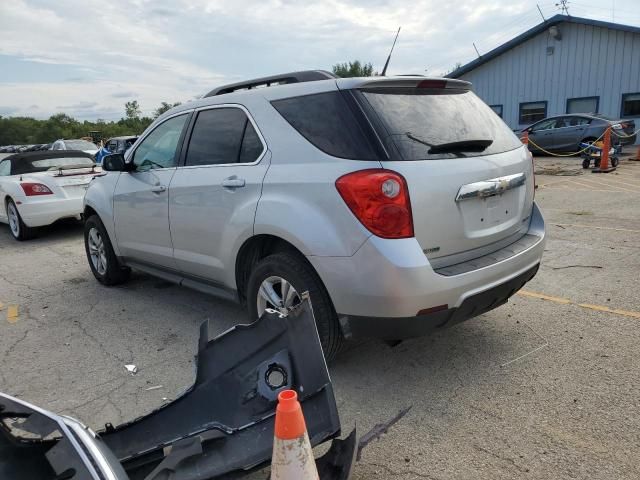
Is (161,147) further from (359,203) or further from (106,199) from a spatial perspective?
(359,203)

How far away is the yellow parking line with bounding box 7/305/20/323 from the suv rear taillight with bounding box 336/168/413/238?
3736 millimetres

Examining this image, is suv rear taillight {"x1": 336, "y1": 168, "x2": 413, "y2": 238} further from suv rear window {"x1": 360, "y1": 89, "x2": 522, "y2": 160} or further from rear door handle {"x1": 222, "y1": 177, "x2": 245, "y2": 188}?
rear door handle {"x1": 222, "y1": 177, "x2": 245, "y2": 188}

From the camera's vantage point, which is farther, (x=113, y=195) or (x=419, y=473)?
(x=113, y=195)

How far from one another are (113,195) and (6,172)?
530 centimetres

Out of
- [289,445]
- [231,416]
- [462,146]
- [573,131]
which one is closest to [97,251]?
[231,416]

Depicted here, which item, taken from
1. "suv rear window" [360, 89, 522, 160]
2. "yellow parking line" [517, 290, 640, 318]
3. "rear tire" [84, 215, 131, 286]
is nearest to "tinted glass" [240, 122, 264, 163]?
"suv rear window" [360, 89, 522, 160]

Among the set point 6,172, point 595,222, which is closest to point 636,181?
point 595,222

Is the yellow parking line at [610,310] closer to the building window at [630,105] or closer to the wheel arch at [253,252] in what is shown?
the wheel arch at [253,252]

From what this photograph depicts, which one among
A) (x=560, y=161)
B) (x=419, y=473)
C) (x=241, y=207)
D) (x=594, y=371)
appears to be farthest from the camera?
(x=560, y=161)

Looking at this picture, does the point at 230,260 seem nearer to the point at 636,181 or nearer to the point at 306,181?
the point at 306,181

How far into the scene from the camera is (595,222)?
759cm

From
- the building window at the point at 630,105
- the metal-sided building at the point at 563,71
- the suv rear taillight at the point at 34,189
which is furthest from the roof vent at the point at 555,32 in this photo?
the suv rear taillight at the point at 34,189

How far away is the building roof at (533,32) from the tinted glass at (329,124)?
21658mm

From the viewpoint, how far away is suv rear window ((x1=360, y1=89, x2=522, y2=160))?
9.70ft
